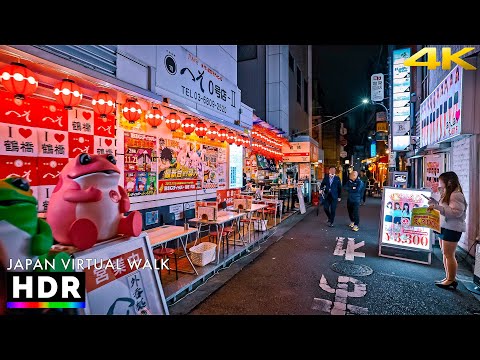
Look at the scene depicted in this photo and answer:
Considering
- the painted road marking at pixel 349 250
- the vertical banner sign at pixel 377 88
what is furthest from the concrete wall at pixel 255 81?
the painted road marking at pixel 349 250

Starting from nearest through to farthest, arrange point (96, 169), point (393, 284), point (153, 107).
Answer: point (96, 169) → point (393, 284) → point (153, 107)

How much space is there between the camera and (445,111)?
782cm

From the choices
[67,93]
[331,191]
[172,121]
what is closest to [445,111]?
[331,191]

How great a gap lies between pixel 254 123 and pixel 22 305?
12.7m

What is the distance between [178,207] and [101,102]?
4127mm

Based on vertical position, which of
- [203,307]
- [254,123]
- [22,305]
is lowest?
[203,307]

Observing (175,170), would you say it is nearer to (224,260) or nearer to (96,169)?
(224,260)

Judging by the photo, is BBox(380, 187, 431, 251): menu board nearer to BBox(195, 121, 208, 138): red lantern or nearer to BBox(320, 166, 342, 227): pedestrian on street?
BBox(320, 166, 342, 227): pedestrian on street

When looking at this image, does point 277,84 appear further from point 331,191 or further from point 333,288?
point 333,288

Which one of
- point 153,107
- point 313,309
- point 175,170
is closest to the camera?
point 313,309

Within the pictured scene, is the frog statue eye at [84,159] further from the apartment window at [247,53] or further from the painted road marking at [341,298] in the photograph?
the apartment window at [247,53]

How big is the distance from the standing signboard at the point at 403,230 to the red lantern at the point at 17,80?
29.1 ft

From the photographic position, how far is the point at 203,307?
4.65m
